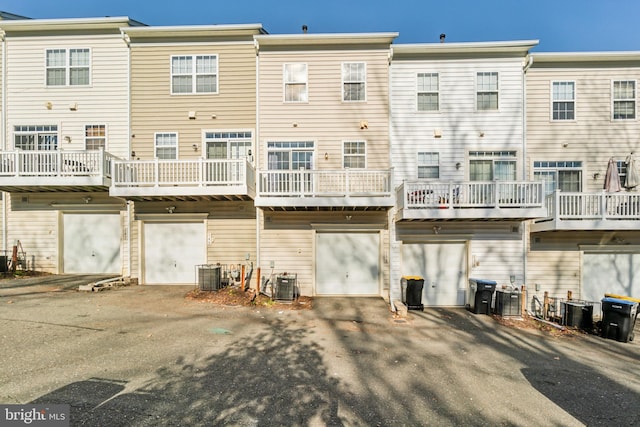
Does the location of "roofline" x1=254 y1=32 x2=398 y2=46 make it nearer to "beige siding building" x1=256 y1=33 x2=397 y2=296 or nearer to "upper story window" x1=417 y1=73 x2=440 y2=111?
"beige siding building" x1=256 y1=33 x2=397 y2=296

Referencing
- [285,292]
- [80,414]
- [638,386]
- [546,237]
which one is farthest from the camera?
[546,237]

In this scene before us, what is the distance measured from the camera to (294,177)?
1030 cm

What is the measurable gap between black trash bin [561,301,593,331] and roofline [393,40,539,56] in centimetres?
960

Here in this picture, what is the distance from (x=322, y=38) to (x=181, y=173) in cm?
757

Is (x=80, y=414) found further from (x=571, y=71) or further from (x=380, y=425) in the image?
(x=571, y=71)

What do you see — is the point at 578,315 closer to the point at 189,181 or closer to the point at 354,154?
the point at 354,154

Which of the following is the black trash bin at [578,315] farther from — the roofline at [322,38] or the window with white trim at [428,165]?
the roofline at [322,38]

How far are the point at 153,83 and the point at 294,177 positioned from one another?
7413 millimetres

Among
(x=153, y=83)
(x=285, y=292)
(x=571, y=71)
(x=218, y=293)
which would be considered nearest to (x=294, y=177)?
(x=285, y=292)

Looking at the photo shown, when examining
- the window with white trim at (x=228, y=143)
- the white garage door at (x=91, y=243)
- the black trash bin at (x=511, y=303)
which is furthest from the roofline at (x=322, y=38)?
the black trash bin at (x=511, y=303)

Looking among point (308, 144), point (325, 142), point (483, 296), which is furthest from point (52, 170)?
point (483, 296)

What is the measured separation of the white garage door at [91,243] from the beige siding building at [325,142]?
261 inches

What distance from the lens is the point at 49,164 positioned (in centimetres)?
1068

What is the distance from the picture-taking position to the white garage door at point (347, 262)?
11.3 m
